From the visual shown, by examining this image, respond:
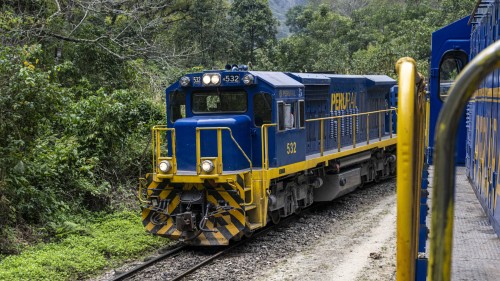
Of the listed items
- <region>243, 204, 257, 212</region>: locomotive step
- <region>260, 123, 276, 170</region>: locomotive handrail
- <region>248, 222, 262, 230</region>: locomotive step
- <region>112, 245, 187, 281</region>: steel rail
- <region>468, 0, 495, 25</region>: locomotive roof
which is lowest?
<region>112, 245, 187, 281</region>: steel rail

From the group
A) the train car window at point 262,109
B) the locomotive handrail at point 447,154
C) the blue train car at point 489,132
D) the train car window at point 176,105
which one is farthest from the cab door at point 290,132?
the locomotive handrail at point 447,154

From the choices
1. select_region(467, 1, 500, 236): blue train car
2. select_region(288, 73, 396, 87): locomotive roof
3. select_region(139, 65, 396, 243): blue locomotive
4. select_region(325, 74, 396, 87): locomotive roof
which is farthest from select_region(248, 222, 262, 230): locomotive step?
select_region(325, 74, 396, 87): locomotive roof

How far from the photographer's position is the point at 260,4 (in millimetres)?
30547

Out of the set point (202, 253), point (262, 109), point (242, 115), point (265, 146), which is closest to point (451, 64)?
point (262, 109)

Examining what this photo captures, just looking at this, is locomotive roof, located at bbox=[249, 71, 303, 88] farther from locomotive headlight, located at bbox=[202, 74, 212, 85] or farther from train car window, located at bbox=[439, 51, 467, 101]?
train car window, located at bbox=[439, 51, 467, 101]

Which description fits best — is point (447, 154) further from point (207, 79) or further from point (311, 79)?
point (311, 79)

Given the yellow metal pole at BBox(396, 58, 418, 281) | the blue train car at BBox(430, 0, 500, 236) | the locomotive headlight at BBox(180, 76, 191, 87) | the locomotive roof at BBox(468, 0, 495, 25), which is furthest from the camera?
the locomotive headlight at BBox(180, 76, 191, 87)

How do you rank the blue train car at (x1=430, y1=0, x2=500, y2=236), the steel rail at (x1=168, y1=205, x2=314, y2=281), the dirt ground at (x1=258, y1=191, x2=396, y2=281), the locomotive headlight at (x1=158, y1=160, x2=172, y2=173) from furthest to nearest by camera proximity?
the locomotive headlight at (x1=158, y1=160, x2=172, y2=173), the steel rail at (x1=168, y1=205, x2=314, y2=281), the dirt ground at (x1=258, y1=191, x2=396, y2=281), the blue train car at (x1=430, y1=0, x2=500, y2=236)

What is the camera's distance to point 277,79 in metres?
11.0

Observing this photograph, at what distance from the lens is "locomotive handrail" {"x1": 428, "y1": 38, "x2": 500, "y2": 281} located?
1563 mm

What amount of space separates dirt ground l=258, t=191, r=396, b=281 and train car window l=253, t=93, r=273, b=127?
2.34 m

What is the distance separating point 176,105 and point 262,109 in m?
1.72

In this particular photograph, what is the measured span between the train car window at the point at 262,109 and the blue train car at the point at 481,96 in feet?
8.90

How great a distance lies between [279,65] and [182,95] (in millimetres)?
19562
